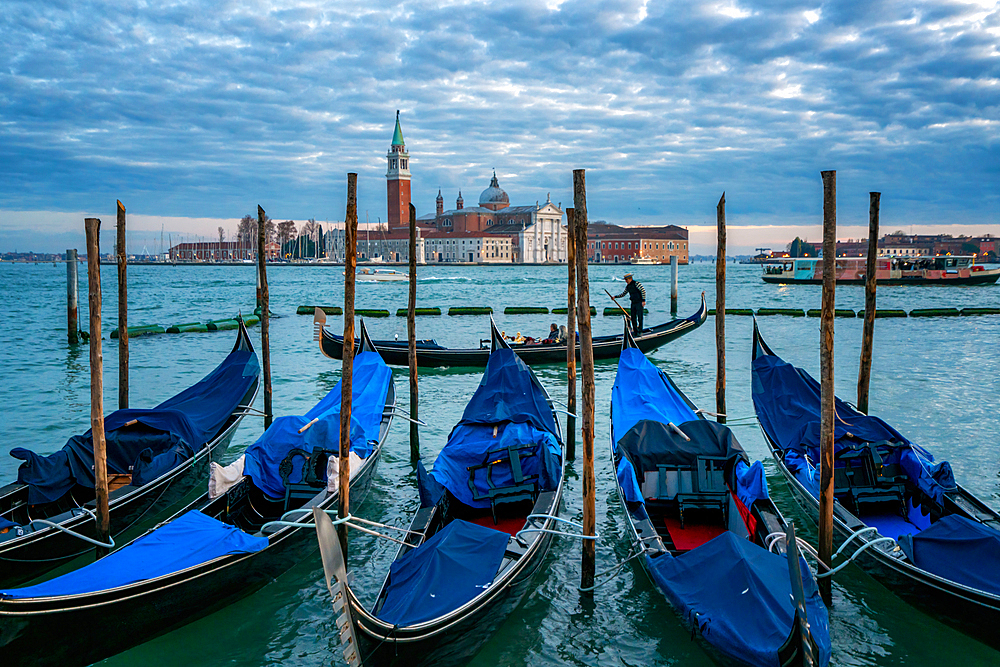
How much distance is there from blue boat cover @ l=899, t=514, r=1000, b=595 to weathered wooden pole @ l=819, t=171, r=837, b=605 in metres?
0.35

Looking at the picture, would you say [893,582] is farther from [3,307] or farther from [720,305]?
[3,307]

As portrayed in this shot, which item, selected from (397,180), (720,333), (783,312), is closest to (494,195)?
(397,180)

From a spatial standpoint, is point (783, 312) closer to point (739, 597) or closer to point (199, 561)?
point (739, 597)

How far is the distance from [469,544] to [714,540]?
1.10 meters

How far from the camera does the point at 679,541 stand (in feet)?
11.9

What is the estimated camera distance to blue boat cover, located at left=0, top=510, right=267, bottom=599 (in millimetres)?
2605

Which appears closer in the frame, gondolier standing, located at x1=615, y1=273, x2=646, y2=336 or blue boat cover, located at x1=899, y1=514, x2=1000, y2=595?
blue boat cover, located at x1=899, y1=514, x2=1000, y2=595

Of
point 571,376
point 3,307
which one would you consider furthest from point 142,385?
point 3,307

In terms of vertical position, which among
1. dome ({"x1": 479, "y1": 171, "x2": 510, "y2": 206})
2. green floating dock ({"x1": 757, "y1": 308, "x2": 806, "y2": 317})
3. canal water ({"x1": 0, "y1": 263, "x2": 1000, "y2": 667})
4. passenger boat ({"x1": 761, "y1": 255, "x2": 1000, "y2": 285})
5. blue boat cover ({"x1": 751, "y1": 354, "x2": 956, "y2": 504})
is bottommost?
canal water ({"x1": 0, "y1": 263, "x2": 1000, "y2": 667})

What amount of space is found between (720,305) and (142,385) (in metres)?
7.78

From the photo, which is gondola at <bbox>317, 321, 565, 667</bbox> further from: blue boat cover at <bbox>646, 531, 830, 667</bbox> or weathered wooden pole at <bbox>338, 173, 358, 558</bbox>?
blue boat cover at <bbox>646, 531, 830, 667</bbox>

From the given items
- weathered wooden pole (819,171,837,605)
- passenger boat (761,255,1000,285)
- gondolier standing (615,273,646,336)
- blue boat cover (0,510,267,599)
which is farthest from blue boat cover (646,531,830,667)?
passenger boat (761,255,1000,285)

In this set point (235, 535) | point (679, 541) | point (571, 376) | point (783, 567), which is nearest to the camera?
point (783, 567)

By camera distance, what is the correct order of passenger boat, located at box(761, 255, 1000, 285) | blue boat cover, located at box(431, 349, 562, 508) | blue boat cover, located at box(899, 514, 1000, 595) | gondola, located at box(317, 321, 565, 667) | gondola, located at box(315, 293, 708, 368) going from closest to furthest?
gondola, located at box(317, 321, 565, 667), blue boat cover, located at box(899, 514, 1000, 595), blue boat cover, located at box(431, 349, 562, 508), gondola, located at box(315, 293, 708, 368), passenger boat, located at box(761, 255, 1000, 285)
